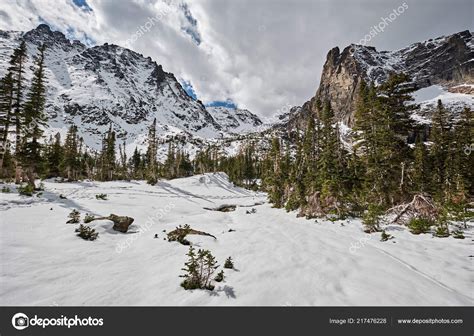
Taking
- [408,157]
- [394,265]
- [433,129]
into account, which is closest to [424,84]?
[433,129]

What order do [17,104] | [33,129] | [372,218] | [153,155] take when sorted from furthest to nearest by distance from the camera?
1. [153,155]
2. [33,129]
3. [17,104]
4. [372,218]

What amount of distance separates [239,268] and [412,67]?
248 metres

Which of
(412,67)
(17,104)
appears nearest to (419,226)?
(17,104)

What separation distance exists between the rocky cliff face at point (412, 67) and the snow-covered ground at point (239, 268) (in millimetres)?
157460

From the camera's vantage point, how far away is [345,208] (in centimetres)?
1645

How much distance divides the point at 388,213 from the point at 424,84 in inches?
8574

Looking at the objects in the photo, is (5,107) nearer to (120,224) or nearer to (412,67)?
(120,224)

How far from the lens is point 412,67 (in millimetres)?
180625

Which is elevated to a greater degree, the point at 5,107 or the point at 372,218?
the point at 5,107

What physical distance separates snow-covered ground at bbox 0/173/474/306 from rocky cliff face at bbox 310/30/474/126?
15746cm

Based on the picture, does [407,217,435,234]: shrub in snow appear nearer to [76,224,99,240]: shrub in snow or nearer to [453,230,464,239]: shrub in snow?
[453,230,464,239]: shrub in snow

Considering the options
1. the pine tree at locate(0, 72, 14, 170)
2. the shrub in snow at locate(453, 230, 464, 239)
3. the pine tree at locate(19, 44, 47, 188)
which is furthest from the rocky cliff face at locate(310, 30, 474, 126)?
the pine tree at locate(0, 72, 14, 170)
